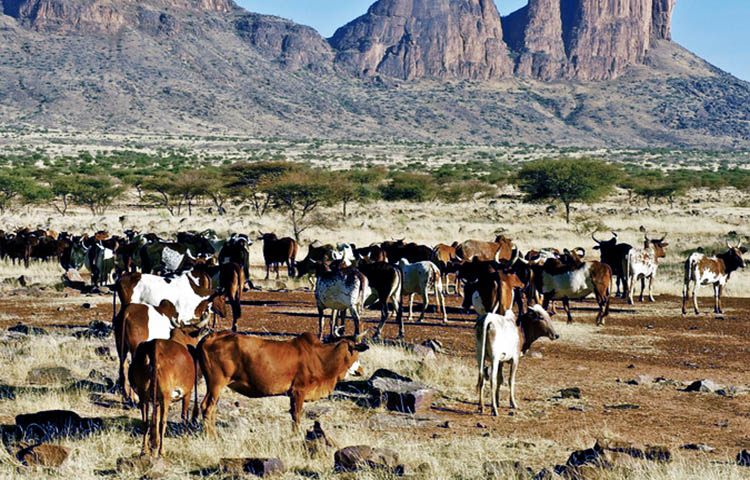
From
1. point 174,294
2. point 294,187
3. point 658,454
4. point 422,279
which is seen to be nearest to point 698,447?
point 658,454

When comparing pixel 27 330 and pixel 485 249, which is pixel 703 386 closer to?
pixel 27 330

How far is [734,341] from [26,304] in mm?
17012

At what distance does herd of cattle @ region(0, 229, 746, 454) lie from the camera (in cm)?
873

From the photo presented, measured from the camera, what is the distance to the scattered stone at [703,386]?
12.3m

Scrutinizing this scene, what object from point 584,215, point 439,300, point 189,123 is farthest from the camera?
point 189,123

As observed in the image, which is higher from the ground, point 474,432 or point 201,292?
point 201,292

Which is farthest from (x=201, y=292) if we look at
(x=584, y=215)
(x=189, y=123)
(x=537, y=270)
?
(x=189, y=123)

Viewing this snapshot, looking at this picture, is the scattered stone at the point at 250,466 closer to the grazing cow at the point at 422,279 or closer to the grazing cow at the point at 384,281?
the grazing cow at the point at 384,281

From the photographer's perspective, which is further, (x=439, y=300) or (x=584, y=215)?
(x=584, y=215)

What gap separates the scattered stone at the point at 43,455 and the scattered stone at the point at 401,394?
4.32m

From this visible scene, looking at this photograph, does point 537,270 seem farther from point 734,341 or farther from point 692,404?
point 692,404

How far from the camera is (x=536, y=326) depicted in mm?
11453

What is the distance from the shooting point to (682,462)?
321 inches

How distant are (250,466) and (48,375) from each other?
16.9 feet
